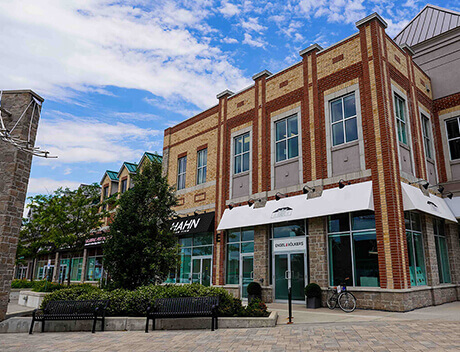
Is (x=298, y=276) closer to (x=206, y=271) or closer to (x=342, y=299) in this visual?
(x=342, y=299)

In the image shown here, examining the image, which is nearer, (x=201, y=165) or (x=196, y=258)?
(x=196, y=258)

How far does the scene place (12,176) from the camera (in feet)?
39.6

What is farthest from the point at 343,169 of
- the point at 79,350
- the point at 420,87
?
the point at 79,350

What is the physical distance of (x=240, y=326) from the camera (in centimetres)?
962

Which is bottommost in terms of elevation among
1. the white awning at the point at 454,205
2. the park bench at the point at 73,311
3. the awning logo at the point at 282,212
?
the park bench at the point at 73,311

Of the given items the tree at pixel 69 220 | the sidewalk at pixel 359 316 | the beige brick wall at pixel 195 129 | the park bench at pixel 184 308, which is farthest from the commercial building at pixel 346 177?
the tree at pixel 69 220

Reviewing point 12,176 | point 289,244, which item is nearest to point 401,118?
point 289,244

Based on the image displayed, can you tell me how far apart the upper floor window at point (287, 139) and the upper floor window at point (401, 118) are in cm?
436

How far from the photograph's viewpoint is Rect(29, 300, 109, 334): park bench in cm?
996

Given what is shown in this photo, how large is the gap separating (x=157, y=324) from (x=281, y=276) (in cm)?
770

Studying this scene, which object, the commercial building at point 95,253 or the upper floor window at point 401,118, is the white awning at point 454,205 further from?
the commercial building at point 95,253

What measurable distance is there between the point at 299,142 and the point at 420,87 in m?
6.64

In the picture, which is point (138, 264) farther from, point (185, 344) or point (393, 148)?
point (393, 148)

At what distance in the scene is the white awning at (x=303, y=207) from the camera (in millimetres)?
13664
